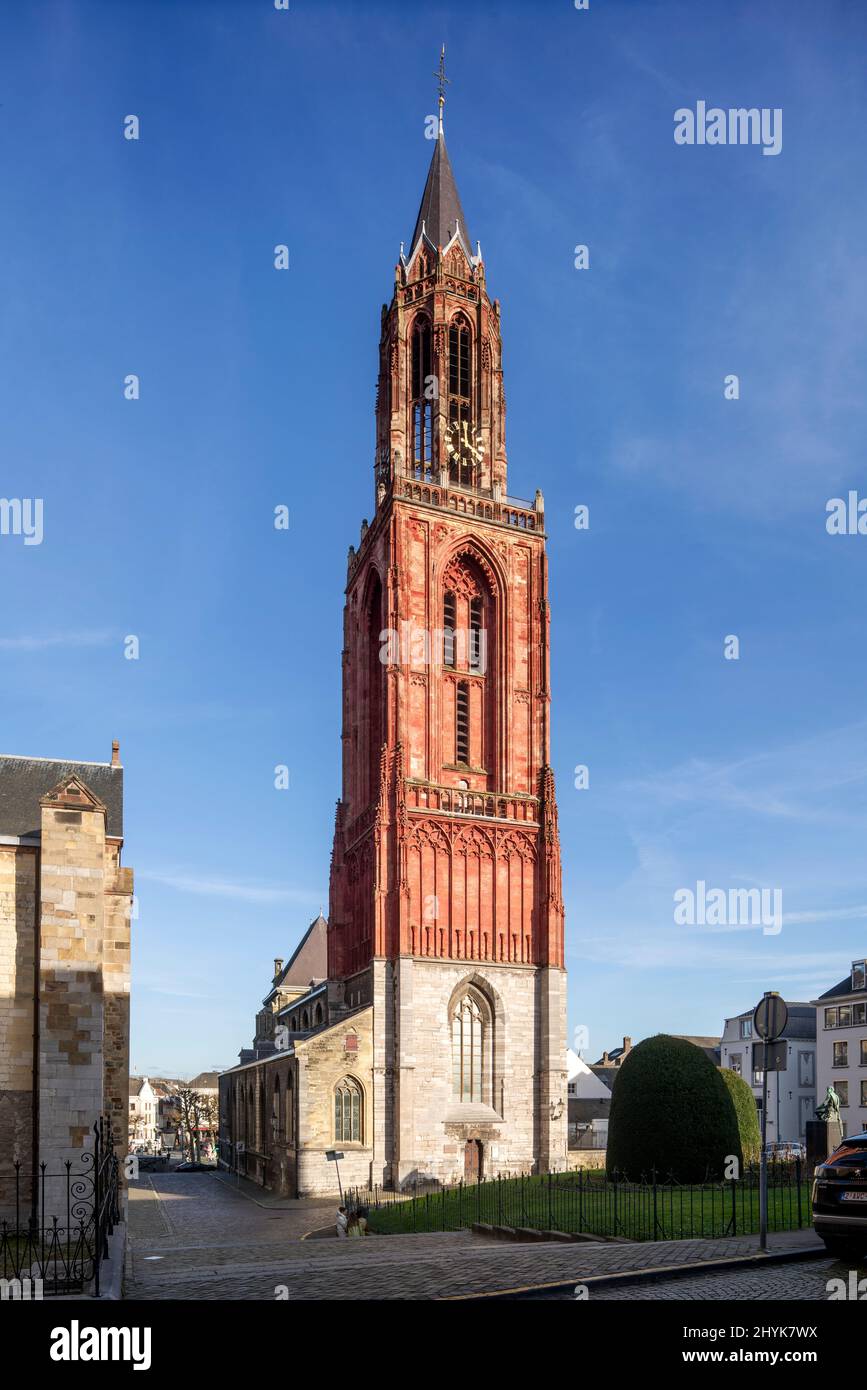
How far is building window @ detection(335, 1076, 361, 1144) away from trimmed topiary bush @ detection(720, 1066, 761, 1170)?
15827 mm

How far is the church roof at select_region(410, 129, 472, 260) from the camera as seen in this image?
6333cm

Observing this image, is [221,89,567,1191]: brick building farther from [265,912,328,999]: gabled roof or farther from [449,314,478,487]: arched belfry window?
[265,912,328,999]: gabled roof

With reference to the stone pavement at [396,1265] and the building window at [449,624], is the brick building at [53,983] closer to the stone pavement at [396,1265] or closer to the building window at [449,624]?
the stone pavement at [396,1265]

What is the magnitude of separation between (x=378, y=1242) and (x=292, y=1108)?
91.5 feet

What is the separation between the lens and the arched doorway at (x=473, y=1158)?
4684cm

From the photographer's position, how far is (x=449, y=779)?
170ft

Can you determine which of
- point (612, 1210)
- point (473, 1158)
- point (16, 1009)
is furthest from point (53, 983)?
point (473, 1158)

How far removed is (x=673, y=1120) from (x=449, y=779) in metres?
22.5

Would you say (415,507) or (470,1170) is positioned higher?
(415,507)

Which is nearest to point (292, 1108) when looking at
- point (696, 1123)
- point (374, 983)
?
point (374, 983)

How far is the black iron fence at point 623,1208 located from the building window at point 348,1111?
758 centimetres

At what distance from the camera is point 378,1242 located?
808 inches

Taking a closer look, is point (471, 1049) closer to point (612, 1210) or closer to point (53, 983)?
point (612, 1210)
